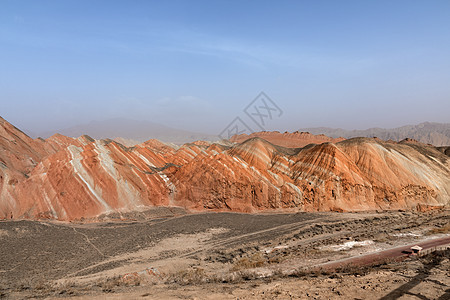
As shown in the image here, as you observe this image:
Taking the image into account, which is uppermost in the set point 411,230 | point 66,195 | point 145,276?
point 66,195

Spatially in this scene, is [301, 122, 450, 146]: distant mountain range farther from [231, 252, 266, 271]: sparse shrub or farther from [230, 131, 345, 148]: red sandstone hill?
[231, 252, 266, 271]: sparse shrub

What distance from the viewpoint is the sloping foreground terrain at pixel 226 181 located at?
2498 centimetres

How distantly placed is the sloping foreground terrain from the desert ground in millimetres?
2252

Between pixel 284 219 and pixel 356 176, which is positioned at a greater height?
pixel 356 176

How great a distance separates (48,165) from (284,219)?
21643mm

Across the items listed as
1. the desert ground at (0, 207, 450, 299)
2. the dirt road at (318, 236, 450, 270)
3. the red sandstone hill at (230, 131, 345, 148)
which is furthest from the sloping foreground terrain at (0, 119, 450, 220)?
the red sandstone hill at (230, 131, 345, 148)

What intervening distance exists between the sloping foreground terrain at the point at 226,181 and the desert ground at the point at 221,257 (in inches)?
88.7

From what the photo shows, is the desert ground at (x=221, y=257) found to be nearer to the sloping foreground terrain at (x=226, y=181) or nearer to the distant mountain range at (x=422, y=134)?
the sloping foreground terrain at (x=226, y=181)

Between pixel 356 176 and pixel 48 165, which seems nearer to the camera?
pixel 48 165

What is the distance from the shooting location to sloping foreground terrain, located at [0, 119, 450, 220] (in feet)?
82.0

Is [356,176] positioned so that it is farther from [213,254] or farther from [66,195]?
[66,195]

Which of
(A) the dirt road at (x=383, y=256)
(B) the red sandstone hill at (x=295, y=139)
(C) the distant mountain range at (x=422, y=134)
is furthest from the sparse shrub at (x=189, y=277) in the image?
(C) the distant mountain range at (x=422, y=134)

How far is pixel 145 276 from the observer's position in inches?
528

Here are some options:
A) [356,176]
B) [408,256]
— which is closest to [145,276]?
[408,256]
